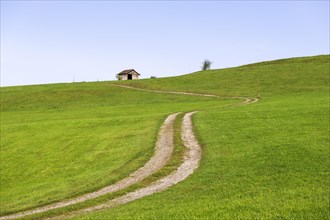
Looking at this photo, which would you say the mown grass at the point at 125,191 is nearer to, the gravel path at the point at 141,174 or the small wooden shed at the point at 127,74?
the gravel path at the point at 141,174

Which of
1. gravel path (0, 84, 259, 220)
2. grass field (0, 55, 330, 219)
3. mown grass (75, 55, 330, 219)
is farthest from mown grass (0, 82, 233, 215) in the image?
mown grass (75, 55, 330, 219)

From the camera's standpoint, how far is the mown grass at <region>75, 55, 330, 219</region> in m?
15.5

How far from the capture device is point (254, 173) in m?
21.5

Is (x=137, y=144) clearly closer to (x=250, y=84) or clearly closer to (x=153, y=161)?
(x=153, y=161)

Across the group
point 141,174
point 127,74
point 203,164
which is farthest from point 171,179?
point 127,74

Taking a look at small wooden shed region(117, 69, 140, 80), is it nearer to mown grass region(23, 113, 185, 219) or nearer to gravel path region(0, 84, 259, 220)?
gravel path region(0, 84, 259, 220)

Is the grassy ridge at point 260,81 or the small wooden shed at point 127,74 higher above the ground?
the small wooden shed at point 127,74

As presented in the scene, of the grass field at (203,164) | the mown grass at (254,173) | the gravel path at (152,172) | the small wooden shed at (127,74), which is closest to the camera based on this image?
the mown grass at (254,173)

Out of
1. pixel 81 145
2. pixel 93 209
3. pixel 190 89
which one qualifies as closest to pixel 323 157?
pixel 93 209

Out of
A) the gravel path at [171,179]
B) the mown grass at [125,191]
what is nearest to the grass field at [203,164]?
the gravel path at [171,179]

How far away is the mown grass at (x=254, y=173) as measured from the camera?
612 inches

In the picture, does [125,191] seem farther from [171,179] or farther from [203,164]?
[203,164]

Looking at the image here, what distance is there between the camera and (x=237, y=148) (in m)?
28.2

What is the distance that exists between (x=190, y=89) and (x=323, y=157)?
68.5 metres
